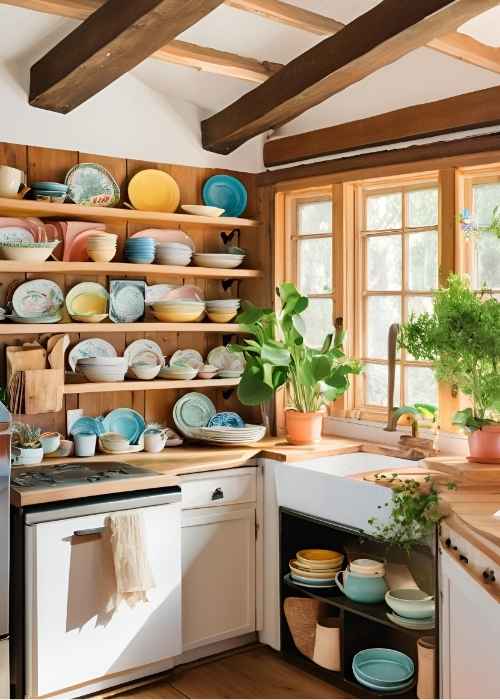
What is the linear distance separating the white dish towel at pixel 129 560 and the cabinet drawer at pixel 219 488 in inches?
14.7

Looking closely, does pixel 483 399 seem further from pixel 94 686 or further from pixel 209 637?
pixel 94 686

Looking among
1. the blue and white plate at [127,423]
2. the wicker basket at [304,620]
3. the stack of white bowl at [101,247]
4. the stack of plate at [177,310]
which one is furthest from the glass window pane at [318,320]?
the wicker basket at [304,620]

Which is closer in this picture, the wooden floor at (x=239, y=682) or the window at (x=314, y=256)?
the wooden floor at (x=239, y=682)

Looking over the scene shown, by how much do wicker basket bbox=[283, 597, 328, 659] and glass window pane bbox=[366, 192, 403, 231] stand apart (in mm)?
1793

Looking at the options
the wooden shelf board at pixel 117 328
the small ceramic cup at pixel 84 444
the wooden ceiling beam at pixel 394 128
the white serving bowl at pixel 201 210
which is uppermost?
the wooden ceiling beam at pixel 394 128

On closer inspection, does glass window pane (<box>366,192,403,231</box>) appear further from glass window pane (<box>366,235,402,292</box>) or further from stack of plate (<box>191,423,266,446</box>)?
stack of plate (<box>191,423,266,446</box>)

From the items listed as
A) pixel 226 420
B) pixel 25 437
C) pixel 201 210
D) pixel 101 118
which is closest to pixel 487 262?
pixel 201 210

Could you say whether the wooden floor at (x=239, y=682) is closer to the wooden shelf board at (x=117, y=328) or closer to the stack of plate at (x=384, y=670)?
the stack of plate at (x=384, y=670)

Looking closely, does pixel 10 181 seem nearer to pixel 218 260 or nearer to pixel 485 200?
pixel 218 260

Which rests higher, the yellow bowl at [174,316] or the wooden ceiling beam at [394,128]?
the wooden ceiling beam at [394,128]

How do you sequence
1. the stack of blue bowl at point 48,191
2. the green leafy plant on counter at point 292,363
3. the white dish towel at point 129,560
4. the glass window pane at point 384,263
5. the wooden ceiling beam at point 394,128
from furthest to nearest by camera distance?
the glass window pane at point 384,263, the green leafy plant on counter at point 292,363, the stack of blue bowl at point 48,191, the wooden ceiling beam at point 394,128, the white dish towel at point 129,560

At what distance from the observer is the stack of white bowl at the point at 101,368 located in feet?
13.2

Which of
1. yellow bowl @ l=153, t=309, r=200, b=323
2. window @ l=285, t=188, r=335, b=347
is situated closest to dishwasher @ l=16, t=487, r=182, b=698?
yellow bowl @ l=153, t=309, r=200, b=323

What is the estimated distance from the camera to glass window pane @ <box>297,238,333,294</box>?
14.9 ft
